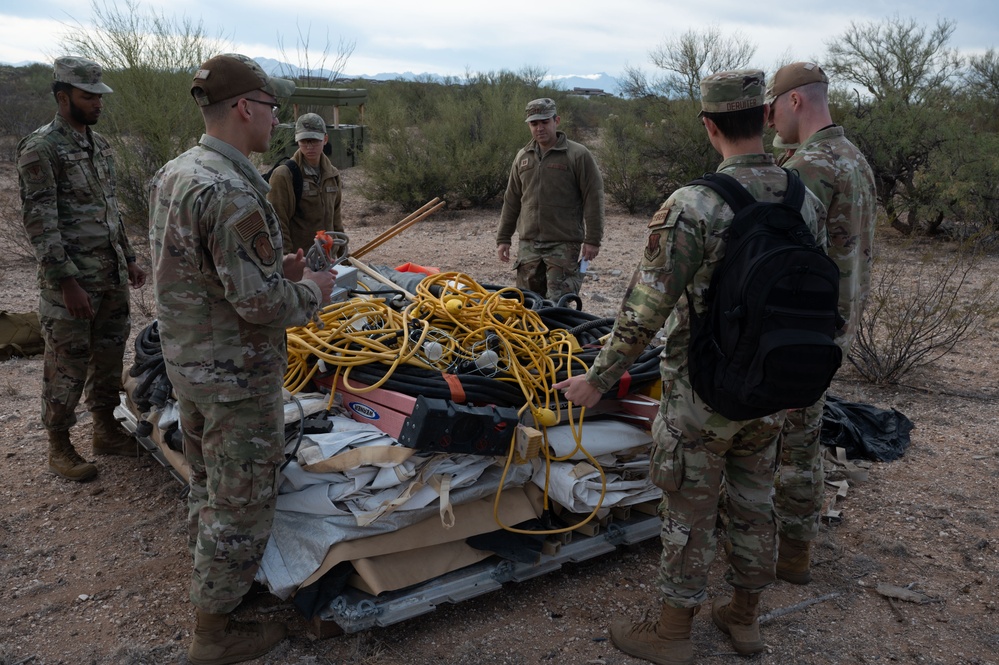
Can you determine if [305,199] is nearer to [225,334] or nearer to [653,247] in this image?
[225,334]

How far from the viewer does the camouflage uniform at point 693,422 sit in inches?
92.7

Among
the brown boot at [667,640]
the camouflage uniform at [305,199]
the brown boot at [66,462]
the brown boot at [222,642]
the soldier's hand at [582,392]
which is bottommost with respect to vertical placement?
the brown boot at [66,462]

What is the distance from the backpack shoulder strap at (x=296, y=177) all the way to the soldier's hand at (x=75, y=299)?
1.53 m

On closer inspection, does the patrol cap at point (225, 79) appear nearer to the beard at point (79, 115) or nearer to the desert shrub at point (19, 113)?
the beard at point (79, 115)

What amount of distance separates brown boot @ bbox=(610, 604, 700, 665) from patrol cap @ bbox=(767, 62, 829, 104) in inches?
81.5

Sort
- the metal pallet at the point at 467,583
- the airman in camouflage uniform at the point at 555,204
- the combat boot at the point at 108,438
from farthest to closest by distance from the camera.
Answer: the airman in camouflage uniform at the point at 555,204 → the combat boot at the point at 108,438 → the metal pallet at the point at 467,583

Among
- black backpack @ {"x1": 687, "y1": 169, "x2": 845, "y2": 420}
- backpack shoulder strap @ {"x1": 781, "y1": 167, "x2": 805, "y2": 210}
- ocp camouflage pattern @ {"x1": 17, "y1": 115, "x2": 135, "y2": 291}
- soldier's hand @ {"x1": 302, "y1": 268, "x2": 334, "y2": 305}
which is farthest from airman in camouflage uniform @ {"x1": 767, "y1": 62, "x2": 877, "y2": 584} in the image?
ocp camouflage pattern @ {"x1": 17, "y1": 115, "x2": 135, "y2": 291}

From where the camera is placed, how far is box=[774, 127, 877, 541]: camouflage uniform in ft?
9.65

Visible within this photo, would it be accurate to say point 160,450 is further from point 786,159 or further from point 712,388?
point 786,159

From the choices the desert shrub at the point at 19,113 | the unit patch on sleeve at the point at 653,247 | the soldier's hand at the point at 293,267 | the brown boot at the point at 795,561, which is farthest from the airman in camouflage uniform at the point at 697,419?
the desert shrub at the point at 19,113

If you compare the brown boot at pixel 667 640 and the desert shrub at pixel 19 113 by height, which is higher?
the desert shrub at pixel 19 113

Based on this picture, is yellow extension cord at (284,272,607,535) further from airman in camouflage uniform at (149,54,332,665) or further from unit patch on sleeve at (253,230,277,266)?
unit patch on sleeve at (253,230,277,266)

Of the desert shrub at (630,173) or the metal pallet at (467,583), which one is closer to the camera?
the metal pallet at (467,583)

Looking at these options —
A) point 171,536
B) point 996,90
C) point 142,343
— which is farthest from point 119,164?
point 996,90
